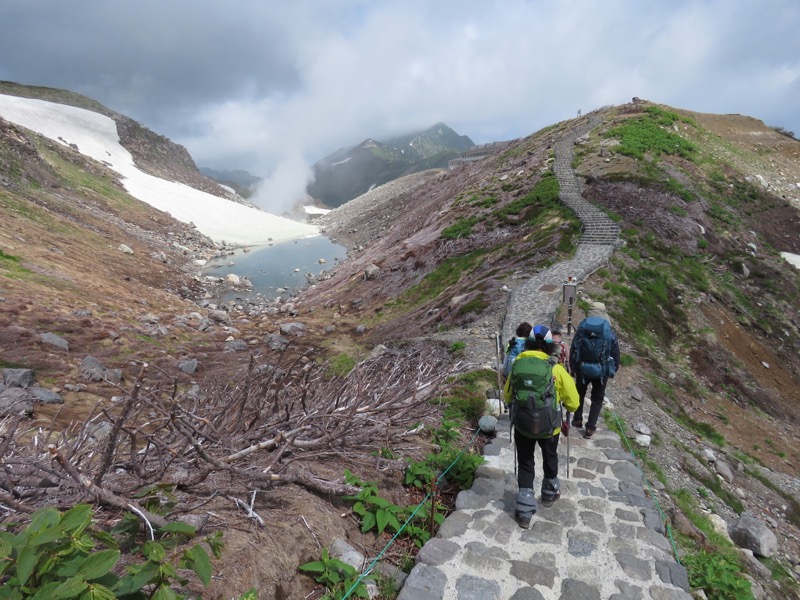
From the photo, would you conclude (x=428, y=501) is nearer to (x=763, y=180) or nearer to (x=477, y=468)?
(x=477, y=468)

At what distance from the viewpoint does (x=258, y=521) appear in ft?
11.1

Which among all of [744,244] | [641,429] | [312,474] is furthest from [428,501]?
[744,244]

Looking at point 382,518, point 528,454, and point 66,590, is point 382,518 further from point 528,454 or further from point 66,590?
point 66,590

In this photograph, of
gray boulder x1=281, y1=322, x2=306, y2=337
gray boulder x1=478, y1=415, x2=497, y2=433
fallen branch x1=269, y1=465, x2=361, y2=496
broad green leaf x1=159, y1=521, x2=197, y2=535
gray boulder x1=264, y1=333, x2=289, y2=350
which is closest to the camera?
broad green leaf x1=159, y1=521, x2=197, y2=535

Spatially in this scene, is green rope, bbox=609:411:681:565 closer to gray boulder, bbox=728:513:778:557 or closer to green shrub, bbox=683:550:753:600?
green shrub, bbox=683:550:753:600

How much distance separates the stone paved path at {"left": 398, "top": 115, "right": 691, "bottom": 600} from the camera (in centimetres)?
361

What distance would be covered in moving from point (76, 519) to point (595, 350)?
6.28 metres

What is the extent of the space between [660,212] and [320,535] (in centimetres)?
2224

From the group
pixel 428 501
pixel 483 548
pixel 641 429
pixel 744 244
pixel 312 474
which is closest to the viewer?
pixel 483 548

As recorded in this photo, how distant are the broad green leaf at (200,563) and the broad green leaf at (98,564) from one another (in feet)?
1.63

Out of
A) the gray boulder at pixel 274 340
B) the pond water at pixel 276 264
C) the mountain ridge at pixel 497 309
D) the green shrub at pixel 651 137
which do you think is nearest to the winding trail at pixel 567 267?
the mountain ridge at pixel 497 309

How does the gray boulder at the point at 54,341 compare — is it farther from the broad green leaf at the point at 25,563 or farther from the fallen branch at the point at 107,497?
the broad green leaf at the point at 25,563

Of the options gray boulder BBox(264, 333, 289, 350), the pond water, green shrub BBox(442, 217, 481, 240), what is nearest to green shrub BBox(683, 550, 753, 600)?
gray boulder BBox(264, 333, 289, 350)

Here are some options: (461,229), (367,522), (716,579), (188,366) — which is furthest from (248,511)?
(461,229)
